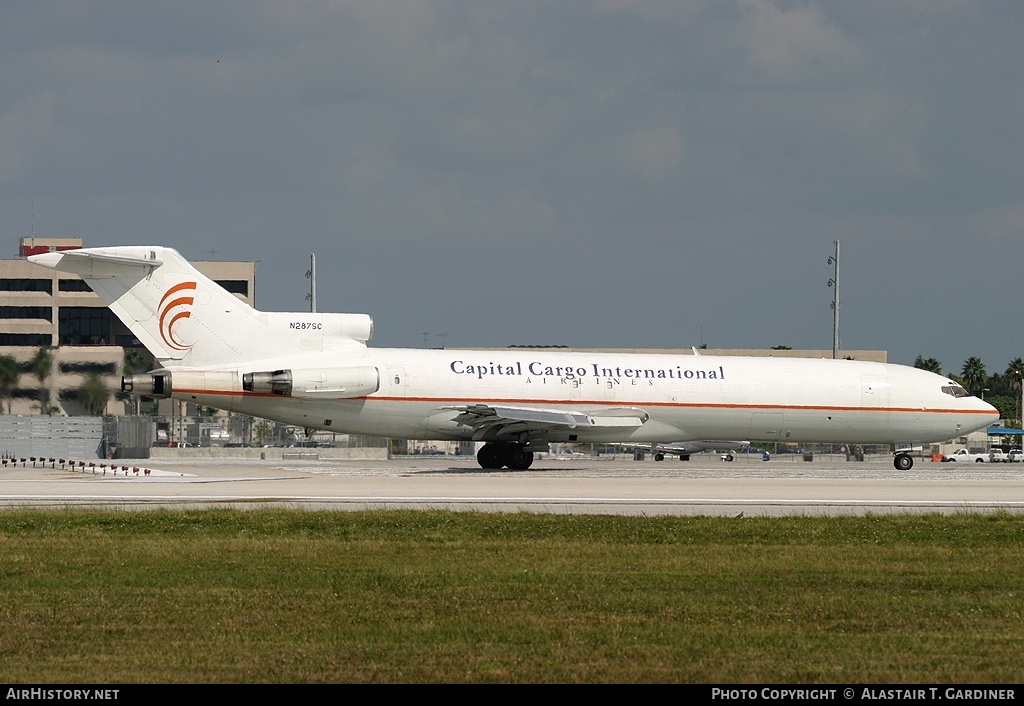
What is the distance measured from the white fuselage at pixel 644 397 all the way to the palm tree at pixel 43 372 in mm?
14923

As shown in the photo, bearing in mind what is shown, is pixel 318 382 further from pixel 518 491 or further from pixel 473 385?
pixel 518 491

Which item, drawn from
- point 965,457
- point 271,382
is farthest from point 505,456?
point 965,457

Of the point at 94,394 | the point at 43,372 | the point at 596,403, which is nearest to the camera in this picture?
the point at 596,403

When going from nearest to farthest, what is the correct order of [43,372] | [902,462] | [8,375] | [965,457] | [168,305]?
[168,305] → [902,462] → [43,372] → [8,375] → [965,457]

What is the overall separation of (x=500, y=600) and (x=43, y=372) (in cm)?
3981

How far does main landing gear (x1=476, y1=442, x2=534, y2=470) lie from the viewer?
38.8m

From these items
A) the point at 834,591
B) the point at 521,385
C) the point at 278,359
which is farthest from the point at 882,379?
the point at 834,591

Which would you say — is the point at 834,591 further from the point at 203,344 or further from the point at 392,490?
the point at 203,344

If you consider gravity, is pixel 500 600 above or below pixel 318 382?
below

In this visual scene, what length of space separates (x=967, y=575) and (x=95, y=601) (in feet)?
32.7

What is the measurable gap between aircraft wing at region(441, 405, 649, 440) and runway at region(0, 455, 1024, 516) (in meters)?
1.58

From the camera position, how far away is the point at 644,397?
39.1 meters

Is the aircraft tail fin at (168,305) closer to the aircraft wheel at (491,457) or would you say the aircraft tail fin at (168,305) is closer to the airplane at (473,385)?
the airplane at (473,385)

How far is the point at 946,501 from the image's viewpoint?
25766mm
